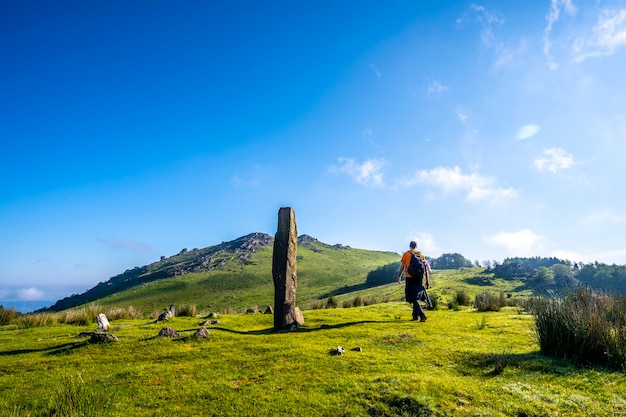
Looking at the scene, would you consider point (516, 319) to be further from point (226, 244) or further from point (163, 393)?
point (226, 244)

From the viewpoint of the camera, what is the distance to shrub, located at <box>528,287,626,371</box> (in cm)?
677

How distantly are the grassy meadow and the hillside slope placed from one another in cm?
6569

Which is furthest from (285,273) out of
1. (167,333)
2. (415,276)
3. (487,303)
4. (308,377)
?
(487,303)

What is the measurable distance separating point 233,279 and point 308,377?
10911cm

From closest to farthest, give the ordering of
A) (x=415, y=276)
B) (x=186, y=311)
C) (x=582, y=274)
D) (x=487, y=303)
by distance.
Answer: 1. (x=415, y=276)
2. (x=487, y=303)
3. (x=186, y=311)
4. (x=582, y=274)

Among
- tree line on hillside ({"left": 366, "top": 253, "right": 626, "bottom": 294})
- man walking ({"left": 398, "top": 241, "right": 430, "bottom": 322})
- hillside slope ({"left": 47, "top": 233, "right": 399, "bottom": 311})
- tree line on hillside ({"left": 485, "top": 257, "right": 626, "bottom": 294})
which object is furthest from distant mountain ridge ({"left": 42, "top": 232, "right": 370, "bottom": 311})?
man walking ({"left": 398, "top": 241, "right": 430, "bottom": 322})

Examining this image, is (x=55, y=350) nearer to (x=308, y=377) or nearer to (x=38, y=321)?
(x=308, y=377)

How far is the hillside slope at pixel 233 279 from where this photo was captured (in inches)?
3419

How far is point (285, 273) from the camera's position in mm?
13977

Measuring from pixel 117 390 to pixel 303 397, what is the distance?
11.9 ft

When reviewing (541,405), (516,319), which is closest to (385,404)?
(541,405)

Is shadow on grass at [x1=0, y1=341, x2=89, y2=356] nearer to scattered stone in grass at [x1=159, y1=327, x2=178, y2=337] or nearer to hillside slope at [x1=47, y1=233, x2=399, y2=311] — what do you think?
scattered stone in grass at [x1=159, y1=327, x2=178, y2=337]

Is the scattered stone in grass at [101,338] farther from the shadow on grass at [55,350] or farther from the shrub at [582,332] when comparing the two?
the shrub at [582,332]

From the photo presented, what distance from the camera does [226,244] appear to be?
196000mm
